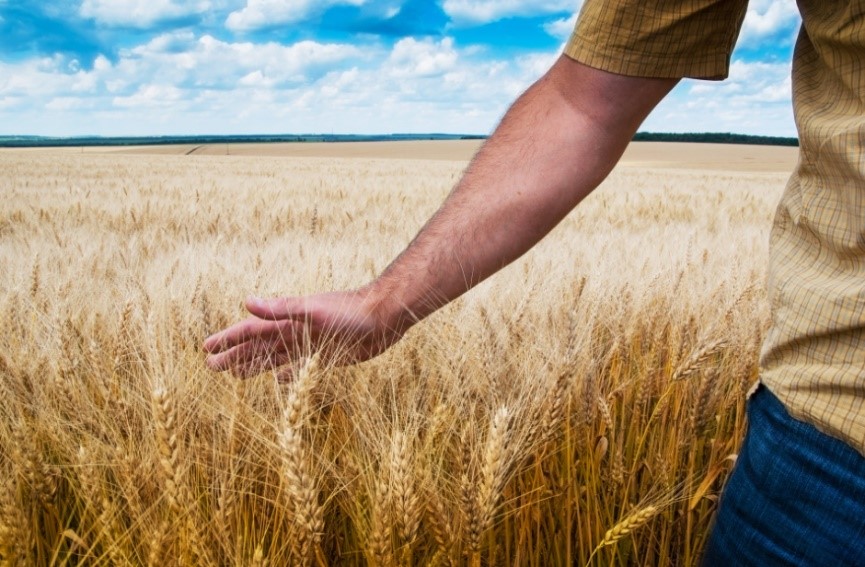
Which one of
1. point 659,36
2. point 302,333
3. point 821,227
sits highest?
point 659,36

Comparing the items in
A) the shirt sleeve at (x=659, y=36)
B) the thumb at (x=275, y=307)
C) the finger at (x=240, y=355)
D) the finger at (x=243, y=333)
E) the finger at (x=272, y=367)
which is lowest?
the finger at (x=272, y=367)

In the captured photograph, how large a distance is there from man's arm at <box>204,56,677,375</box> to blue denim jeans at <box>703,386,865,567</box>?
1.31 ft

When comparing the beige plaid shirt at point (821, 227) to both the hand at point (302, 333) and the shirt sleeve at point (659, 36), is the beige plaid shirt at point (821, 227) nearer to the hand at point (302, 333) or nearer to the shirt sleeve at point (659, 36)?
the shirt sleeve at point (659, 36)

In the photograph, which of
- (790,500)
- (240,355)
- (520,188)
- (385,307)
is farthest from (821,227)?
(240,355)

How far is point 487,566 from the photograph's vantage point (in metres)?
1.00

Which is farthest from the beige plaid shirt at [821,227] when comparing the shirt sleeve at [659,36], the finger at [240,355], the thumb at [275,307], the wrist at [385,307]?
the finger at [240,355]

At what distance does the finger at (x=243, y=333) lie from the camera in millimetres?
1080

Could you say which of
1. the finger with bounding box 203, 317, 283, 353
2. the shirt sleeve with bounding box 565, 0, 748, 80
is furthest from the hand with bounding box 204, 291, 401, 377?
the shirt sleeve with bounding box 565, 0, 748, 80

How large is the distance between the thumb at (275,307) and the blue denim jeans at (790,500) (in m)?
0.67

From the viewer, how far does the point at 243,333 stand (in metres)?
1.08

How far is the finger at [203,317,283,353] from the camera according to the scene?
1080mm

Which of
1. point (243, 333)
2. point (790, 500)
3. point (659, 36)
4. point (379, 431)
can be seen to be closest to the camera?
point (790, 500)

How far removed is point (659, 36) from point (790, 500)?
1.88 ft

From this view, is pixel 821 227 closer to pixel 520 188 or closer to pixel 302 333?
pixel 520 188
